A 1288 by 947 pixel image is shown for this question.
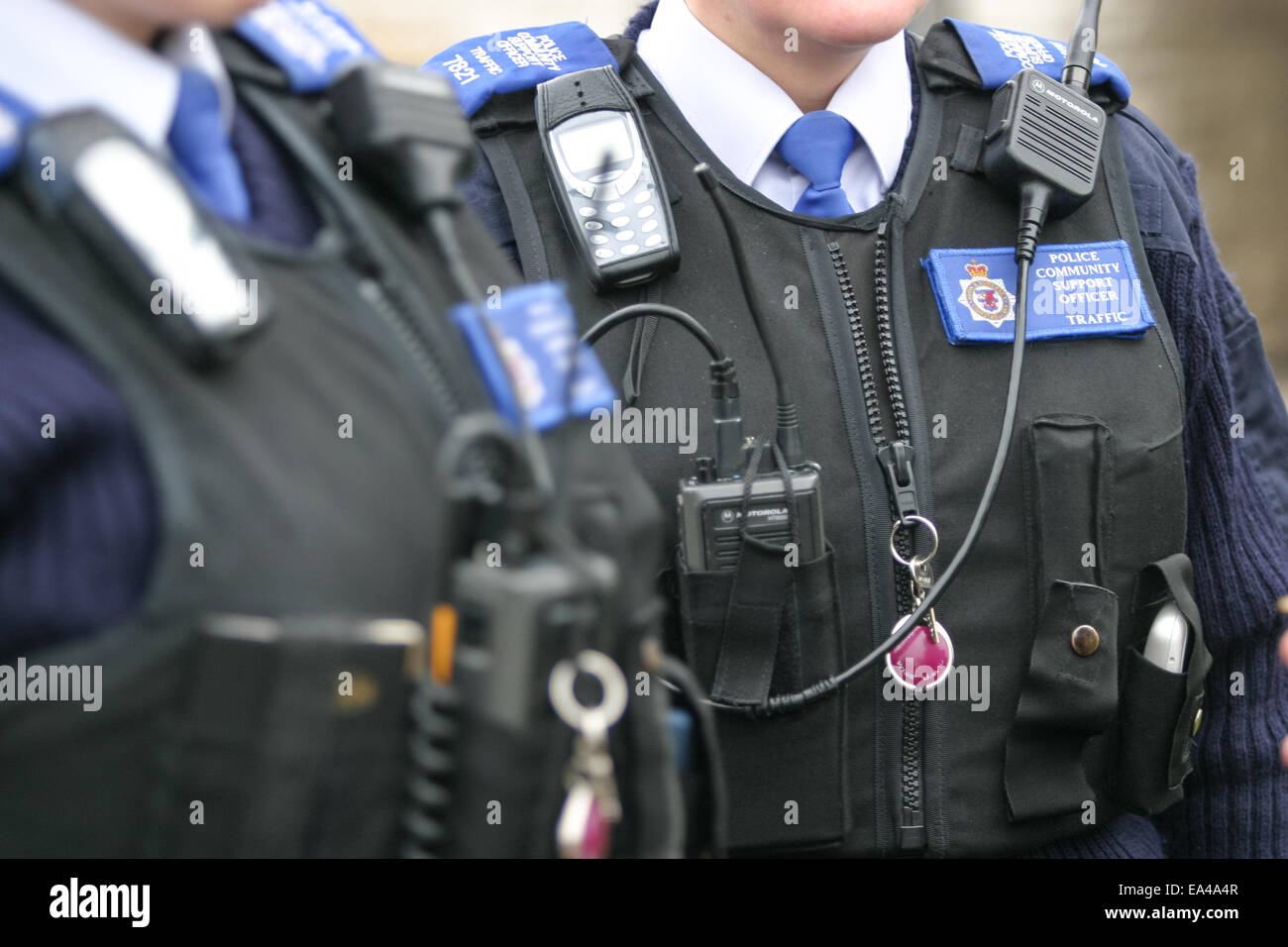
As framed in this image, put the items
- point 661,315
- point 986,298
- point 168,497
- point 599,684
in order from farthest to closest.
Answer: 1. point 986,298
2. point 661,315
3. point 599,684
4. point 168,497

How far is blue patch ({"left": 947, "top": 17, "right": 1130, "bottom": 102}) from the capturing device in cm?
148

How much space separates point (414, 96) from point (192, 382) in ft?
0.87

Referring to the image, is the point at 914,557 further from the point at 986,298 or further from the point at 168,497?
the point at 168,497

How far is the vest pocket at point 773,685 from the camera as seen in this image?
Result: 1.24 m

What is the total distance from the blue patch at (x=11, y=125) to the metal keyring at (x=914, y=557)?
2.68ft

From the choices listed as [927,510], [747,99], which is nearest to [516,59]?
[747,99]

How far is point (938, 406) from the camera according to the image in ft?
4.36

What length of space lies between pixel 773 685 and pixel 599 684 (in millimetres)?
520

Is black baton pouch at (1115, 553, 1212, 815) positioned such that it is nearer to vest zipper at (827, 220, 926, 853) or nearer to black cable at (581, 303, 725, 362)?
vest zipper at (827, 220, 926, 853)

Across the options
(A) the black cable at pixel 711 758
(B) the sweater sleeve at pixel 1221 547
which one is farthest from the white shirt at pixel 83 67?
(B) the sweater sleeve at pixel 1221 547

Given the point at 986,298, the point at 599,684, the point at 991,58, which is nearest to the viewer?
the point at 599,684

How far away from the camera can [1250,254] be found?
527 cm
